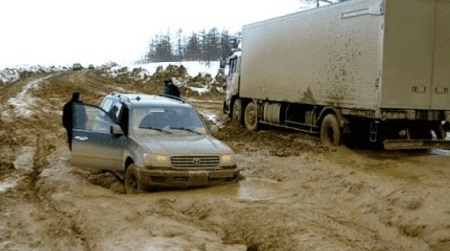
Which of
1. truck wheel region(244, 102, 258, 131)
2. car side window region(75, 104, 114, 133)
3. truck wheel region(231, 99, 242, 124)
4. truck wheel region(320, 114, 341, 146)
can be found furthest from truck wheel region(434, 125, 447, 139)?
truck wheel region(231, 99, 242, 124)

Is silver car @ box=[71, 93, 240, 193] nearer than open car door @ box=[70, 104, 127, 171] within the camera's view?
Yes

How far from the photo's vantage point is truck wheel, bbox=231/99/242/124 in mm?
22081

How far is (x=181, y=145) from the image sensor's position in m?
9.67

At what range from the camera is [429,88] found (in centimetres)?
1320

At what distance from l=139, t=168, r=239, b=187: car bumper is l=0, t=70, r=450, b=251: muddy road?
0.58ft

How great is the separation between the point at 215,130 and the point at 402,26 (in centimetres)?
512

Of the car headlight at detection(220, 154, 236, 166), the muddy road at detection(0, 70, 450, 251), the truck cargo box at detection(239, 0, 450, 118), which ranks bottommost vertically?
the muddy road at detection(0, 70, 450, 251)

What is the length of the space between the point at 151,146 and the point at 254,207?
2226 millimetres

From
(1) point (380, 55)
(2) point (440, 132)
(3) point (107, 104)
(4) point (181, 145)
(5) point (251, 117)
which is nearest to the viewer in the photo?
(4) point (181, 145)

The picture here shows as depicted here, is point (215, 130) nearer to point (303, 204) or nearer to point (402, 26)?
point (303, 204)

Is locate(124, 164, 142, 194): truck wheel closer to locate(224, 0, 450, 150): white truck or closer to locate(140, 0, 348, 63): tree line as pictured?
locate(224, 0, 450, 150): white truck

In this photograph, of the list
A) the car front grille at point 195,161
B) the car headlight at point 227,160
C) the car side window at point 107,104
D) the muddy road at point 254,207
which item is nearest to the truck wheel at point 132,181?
the muddy road at point 254,207

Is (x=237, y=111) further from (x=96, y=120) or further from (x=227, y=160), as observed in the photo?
(x=227, y=160)

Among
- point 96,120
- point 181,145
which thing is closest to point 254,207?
point 181,145
